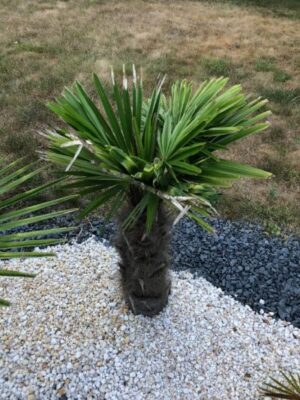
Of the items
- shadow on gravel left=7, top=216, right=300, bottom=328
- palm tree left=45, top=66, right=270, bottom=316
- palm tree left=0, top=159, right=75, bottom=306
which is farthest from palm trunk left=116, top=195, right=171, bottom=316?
shadow on gravel left=7, top=216, right=300, bottom=328

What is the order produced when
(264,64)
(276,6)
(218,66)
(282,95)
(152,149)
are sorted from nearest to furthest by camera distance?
1. (152,149)
2. (282,95)
3. (218,66)
4. (264,64)
5. (276,6)

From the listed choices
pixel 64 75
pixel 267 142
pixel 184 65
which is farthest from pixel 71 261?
pixel 184 65

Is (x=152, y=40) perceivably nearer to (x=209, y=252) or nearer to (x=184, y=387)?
(x=209, y=252)

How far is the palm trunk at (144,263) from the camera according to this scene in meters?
2.72

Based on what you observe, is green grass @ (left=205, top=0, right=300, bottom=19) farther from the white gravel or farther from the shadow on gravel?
Answer: the white gravel

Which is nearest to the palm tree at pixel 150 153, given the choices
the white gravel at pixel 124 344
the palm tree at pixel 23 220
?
the palm tree at pixel 23 220

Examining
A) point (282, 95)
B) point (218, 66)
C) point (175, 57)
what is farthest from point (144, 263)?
point (175, 57)

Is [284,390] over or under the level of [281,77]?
over

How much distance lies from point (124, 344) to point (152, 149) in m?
1.46

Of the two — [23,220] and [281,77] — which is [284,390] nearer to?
[23,220]

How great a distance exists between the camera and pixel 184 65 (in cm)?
795

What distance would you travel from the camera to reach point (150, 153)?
2469 mm

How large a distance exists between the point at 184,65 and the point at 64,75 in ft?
6.83

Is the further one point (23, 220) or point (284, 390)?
point (284, 390)
